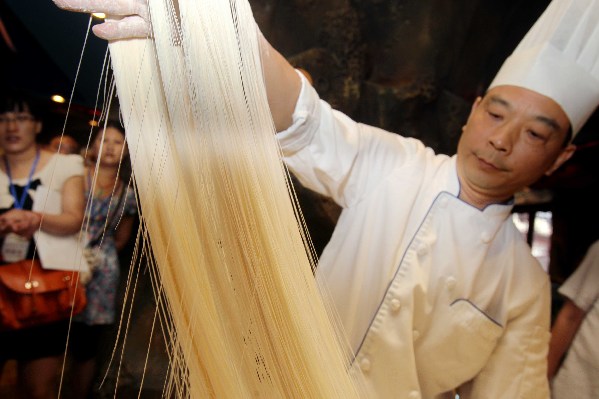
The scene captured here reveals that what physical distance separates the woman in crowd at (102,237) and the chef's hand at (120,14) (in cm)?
11

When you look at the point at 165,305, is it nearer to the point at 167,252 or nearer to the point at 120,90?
the point at 167,252

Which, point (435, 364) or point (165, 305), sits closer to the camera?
point (165, 305)

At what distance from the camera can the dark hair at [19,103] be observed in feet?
1.36

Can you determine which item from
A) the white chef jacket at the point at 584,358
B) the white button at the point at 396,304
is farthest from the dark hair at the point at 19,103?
the white chef jacket at the point at 584,358

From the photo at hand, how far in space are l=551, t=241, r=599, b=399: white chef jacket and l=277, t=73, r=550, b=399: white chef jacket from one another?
56 mm

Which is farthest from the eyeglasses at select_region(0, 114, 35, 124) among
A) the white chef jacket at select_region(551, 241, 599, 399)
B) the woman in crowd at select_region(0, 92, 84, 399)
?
the white chef jacket at select_region(551, 241, 599, 399)

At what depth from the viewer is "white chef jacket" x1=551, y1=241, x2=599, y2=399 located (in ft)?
1.90

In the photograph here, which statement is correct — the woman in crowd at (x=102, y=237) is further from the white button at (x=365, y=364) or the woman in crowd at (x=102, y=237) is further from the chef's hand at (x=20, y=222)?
the white button at (x=365, y=364)

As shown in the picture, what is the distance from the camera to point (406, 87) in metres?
0.72

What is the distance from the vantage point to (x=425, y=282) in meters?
0.53

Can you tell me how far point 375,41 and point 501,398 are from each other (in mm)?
581

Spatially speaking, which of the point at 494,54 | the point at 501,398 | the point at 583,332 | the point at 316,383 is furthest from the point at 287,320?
the point at 494,54

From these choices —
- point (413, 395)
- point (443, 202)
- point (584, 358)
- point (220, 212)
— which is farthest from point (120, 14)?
point (584, 358)

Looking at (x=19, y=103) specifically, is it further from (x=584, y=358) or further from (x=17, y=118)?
(x=584, y=358)
